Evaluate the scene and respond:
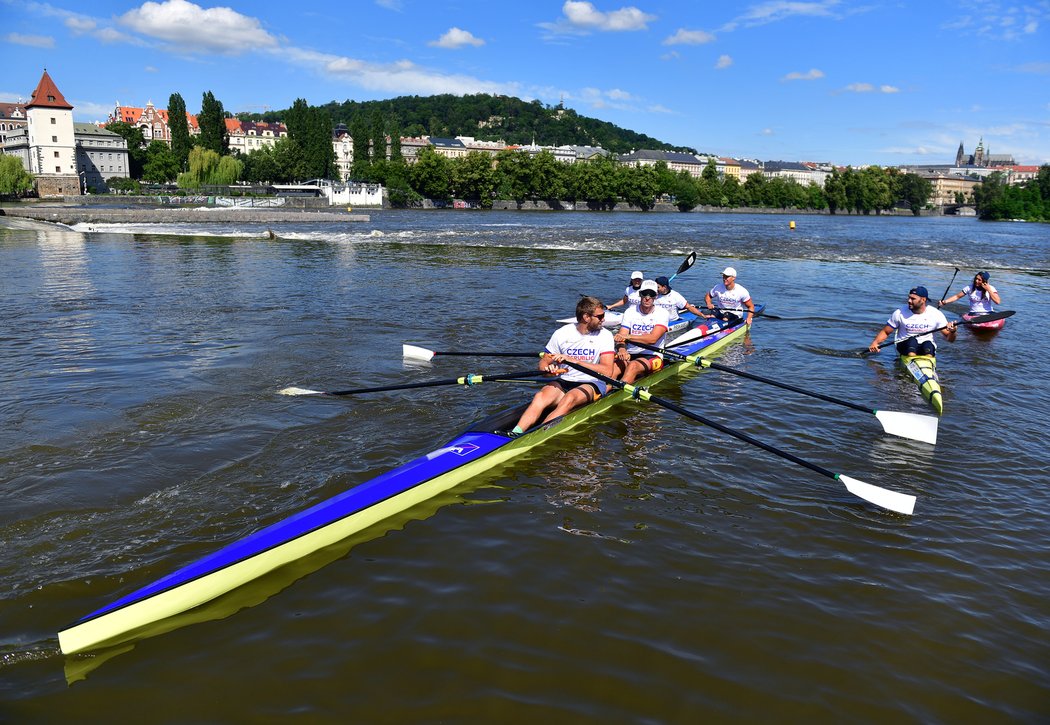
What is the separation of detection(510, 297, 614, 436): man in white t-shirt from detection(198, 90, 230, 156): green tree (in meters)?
99.6

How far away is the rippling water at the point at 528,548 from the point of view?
4066mm

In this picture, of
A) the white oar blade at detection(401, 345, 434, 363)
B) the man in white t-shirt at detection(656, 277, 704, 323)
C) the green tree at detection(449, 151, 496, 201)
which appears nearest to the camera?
the white oar blade at detection(401, 345, 434, 363)

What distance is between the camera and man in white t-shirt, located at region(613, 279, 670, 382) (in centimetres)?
994

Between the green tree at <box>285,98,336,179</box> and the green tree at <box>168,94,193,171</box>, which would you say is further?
the green tree at <box>285,98,336,179</box>

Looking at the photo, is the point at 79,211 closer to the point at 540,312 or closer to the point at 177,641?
the point at 540,312

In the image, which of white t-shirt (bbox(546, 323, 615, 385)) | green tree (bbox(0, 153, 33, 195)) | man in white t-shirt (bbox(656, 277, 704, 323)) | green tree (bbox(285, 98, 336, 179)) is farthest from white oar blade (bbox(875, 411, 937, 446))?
green tree (bbox(285, 98, 336, 179))

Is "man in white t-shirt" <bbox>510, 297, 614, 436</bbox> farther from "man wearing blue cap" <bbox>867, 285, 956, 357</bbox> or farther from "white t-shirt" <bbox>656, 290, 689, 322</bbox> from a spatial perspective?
"man wearing blue cap" <bbox>867, 285, 956, 357</bbox>

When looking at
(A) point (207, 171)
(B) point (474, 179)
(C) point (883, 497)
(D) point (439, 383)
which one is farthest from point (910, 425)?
(B) point (474, 179)

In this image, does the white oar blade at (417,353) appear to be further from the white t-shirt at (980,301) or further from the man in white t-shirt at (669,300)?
the white t-shirt at (980,301)

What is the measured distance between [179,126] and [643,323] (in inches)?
4010

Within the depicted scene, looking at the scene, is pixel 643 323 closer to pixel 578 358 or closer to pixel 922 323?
pixel 578 358

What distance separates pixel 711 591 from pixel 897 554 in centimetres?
185

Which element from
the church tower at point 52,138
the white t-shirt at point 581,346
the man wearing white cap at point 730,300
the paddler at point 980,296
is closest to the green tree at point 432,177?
the church tower at point 52,138

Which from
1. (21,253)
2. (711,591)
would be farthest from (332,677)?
(21,253)
